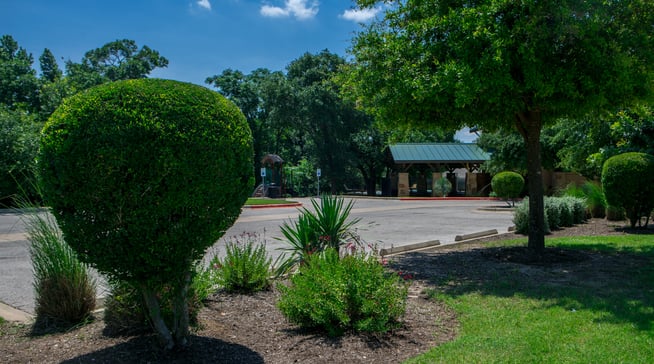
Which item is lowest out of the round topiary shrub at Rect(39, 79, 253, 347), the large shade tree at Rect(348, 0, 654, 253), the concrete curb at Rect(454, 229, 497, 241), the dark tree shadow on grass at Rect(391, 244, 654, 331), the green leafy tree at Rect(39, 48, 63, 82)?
the dark tree shadow on grass at Rect(391, 244, 654, 331)

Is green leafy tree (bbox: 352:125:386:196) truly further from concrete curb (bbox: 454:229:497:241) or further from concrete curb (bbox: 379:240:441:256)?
concrete curb (bbox: 379:240:441:256)

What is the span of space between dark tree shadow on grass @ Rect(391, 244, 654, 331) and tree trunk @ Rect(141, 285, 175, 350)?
353 cm

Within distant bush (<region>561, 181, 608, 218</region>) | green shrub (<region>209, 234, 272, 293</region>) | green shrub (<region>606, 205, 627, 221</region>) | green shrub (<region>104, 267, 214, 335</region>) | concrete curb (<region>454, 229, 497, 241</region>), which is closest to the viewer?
green shrub (<region>104, 267, 214, 335</region>)

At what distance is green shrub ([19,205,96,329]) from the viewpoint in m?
4.98

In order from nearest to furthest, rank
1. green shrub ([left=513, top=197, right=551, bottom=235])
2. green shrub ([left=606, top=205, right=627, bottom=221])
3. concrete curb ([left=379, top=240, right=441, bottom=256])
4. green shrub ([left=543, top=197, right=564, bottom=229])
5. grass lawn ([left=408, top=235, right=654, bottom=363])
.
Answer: grass lawn ([left=408, top=235, right=654, bottom=363])
concrete curb ([left=379, top=240, right=441, bottom=256])
green shrub ([left=513, top=197, right=551, bottom=235])
green shrub ([left=543, top=197, right=564, bottom=229])
green shrub ([left=606, top=205, right=627, bottom=221])

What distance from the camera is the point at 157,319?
400cm

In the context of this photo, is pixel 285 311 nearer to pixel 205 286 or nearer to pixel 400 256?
pixel 205 286

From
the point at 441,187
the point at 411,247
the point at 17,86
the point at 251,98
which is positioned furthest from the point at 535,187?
the point at 251,98

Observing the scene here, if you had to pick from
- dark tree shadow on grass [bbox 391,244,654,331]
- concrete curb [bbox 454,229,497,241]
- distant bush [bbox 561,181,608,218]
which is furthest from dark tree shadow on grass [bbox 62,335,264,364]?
distant bush [bbox 561,181,608,218]

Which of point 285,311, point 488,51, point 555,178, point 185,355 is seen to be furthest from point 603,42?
point 555,178

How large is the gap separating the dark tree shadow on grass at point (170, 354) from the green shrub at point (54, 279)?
1.09 meters

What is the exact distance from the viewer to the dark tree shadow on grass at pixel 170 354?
13.0 ft

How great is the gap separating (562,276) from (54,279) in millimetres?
6576

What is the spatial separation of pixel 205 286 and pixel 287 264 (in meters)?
1.67
